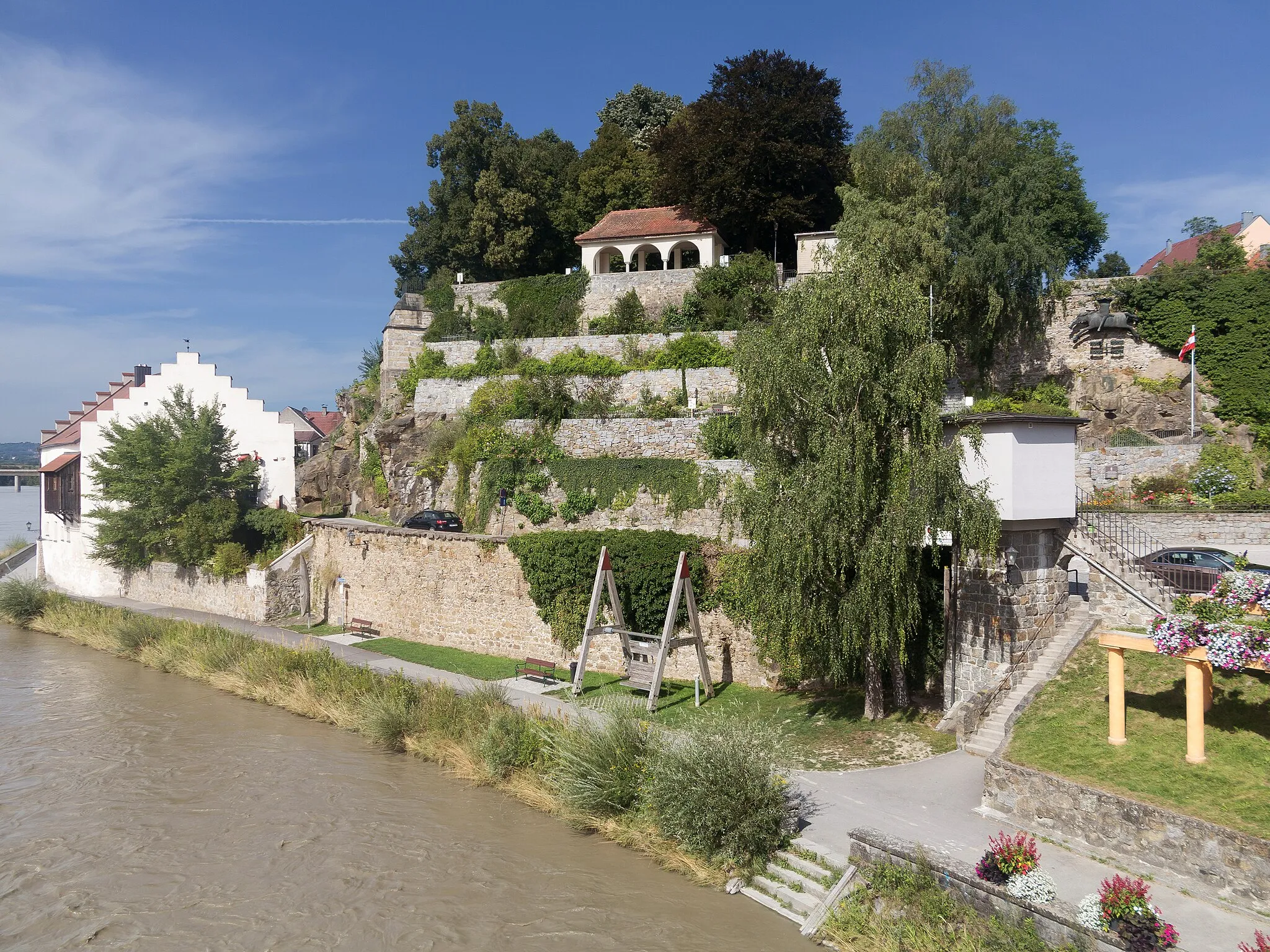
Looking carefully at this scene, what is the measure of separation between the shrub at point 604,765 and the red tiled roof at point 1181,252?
1147 inches

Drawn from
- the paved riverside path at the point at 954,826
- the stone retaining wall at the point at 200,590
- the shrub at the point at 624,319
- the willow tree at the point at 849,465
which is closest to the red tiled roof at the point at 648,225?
the shrub at the point at 624,319

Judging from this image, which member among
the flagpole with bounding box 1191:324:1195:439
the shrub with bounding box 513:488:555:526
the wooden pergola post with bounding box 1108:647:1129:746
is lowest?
the wooden pergola post with bounding box 1108:647:1129:746

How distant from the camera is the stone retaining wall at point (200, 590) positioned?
2533 cm

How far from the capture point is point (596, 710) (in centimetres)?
1259

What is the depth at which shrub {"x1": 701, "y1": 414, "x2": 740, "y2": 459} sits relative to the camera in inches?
863

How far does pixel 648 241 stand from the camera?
106 ft

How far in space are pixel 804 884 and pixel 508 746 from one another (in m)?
5.65

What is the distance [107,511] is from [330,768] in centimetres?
1888

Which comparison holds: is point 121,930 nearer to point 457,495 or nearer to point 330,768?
point 330,768

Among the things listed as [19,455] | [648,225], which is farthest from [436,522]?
[19,455]

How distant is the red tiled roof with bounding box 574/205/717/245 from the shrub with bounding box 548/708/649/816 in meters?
23.3

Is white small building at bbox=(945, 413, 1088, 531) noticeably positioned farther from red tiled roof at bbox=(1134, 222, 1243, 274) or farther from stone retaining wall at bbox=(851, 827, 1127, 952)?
red tiled roof at bbox=(1134, 222, 1243, 274)

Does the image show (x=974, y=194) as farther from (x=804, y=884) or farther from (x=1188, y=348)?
(x=804, y=884)

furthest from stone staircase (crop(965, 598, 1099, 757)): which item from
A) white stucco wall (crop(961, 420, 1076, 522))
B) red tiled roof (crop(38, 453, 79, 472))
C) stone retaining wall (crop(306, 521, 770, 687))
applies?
red tiled roof (crop(38, 453, 79, 472))
